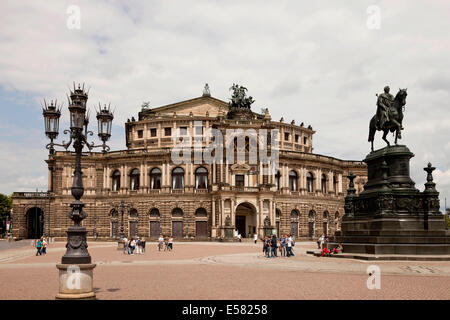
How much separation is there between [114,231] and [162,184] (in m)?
11.0

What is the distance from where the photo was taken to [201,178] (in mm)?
68688

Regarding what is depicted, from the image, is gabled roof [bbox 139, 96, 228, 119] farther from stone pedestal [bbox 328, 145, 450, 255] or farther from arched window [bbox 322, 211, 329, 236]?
stone pedestal [bbox 328, 145, 450, 255]

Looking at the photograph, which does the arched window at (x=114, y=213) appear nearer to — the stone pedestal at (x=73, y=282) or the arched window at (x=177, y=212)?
the arched window at (x=177, y=212)

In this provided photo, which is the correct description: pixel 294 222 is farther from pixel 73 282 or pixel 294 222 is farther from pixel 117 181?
pixel 73 282

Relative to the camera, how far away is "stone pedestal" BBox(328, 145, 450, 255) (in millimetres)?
22906

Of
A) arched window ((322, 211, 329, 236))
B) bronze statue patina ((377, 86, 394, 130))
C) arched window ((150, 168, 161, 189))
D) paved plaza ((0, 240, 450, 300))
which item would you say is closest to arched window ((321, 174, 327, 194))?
arched window ((322, 211, 329, 236))

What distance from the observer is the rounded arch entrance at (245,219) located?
66.9 meters

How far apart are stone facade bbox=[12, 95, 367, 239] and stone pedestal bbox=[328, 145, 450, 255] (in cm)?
3830

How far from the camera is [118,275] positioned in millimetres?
19219

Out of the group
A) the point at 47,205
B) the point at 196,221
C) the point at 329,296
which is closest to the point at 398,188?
the point at 329,296

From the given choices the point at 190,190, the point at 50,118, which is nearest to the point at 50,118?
the point at 50,118

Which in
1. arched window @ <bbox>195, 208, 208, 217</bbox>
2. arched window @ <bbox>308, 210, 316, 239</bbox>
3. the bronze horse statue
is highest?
the bronze horse statue

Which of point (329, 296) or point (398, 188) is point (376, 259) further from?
point (329, 296)

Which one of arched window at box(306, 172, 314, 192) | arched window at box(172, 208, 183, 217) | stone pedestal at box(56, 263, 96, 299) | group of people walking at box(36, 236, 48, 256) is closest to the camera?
stone pedestal at box(56, 263, 96, 299)
